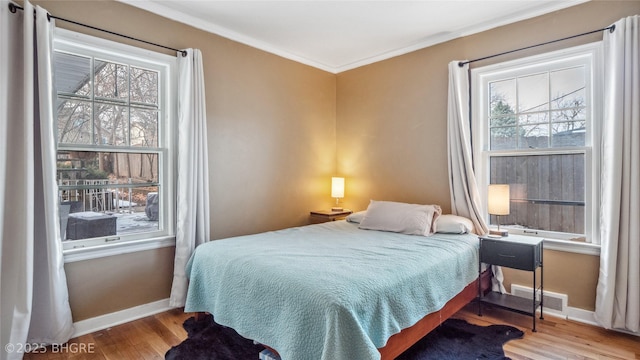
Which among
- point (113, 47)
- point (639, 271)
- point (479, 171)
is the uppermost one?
point (113, 47)

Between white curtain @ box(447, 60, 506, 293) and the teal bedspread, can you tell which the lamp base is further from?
the teal bedspread

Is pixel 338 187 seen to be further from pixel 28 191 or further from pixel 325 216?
pixel 28 191

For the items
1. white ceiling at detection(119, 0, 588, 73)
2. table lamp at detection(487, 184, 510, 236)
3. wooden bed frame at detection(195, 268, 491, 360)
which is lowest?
wooden bed frame at detection(195, 268, 491, 360)

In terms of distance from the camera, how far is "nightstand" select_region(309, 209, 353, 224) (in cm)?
405

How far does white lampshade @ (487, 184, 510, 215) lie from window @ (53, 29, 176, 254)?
9.00 feet

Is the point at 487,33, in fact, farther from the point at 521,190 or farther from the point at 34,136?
the point at 34,136

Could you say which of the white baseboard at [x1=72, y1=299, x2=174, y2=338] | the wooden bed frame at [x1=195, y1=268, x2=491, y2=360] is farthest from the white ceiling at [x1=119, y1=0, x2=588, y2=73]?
the white baseboard at [x1=72, y1=299, x2=174, y2=338]

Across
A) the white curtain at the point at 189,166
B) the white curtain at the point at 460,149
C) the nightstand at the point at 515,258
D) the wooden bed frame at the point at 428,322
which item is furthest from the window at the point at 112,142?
the nightstand at the point at 515,258

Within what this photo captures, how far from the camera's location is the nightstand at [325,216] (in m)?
4.05

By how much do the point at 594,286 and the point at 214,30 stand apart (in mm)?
3899

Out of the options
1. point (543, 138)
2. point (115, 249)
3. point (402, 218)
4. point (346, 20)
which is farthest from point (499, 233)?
point (115, 249)

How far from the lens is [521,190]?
10.2 feet

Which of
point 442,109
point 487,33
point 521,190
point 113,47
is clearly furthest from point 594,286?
point 113,47

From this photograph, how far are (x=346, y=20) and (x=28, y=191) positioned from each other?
2784 millimetres
